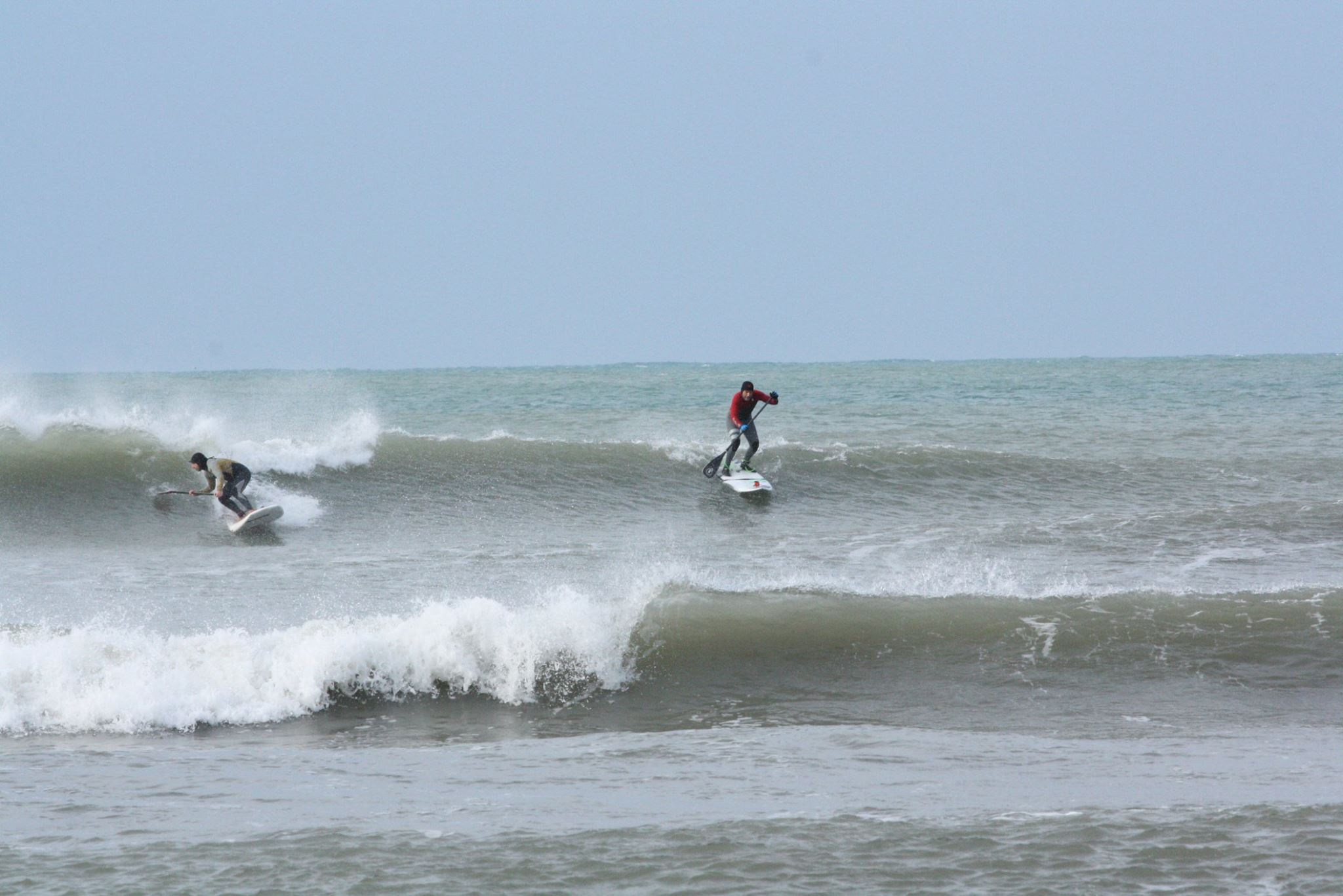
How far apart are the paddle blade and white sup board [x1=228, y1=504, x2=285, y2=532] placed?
6633mm

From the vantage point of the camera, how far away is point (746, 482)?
18516mm

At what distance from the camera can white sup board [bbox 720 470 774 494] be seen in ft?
60.4

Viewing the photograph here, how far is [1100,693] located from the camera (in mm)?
9039

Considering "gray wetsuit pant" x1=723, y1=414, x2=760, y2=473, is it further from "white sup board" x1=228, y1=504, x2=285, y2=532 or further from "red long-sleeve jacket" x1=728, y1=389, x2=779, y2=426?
"white sup board" x1=228, y1=504, x2=285, y2=532

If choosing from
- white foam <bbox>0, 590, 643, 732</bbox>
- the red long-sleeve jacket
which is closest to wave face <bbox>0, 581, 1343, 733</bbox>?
white foam <bbox>0, 590, 643, 732</bbox>

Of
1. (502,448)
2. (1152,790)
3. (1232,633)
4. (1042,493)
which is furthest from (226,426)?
(1152,790)

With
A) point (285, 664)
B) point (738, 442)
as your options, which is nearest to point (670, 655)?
point (285, 664)

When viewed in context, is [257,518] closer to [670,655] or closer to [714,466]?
[714,466]

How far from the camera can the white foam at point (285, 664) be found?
820 centimetres

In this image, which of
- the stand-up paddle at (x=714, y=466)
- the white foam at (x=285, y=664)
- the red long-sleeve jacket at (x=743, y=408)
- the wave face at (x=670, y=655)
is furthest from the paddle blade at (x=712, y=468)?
the white foam at (x=285, y=664)

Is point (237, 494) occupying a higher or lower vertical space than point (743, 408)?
lower

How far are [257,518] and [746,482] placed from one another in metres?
7.17

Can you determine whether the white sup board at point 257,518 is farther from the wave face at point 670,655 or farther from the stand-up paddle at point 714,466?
the stand-up paddle at point 714,466

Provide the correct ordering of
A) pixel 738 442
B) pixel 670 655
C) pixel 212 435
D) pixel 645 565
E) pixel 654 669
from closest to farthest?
pixel 654 669, pixel 670 655, pixel 645 565, pixel 738 442, pixel 212 435
